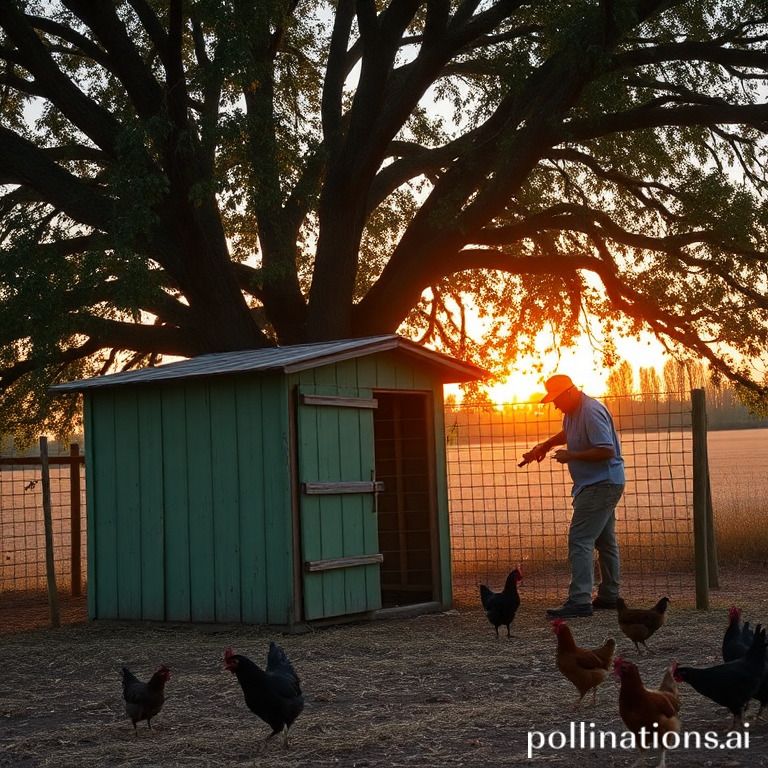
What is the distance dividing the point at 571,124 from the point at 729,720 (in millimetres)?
9415

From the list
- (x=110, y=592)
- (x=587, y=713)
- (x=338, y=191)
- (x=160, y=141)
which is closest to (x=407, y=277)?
(x=338, y=191)

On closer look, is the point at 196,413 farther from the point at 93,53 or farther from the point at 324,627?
the point at 93,53

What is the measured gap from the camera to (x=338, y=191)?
14.5 m

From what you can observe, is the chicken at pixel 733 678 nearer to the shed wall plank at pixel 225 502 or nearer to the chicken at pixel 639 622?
the chicken at pixel 639 622

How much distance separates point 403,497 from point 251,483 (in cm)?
341

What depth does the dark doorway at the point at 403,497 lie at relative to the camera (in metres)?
13.4

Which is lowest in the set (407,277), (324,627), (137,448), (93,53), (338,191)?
(324,627)

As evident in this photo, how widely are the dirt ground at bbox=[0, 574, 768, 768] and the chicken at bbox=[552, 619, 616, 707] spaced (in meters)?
0.13

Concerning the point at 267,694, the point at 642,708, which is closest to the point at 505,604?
the point at 267,694

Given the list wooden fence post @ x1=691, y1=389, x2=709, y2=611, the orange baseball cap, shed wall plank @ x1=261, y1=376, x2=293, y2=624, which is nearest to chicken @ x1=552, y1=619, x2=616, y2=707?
shed wall plank @ x1=261, y1=376, x2=293, y2=624

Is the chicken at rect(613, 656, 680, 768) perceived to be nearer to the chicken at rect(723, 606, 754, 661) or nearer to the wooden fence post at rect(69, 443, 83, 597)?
the chicken at rect(723, 606, 754, 661)

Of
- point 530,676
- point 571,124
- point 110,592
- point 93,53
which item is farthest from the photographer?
point 93,53

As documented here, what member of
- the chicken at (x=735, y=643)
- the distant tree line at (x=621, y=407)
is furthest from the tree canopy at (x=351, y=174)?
the chicken at (x=735, y=643)

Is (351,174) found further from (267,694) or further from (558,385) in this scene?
(267,694)
